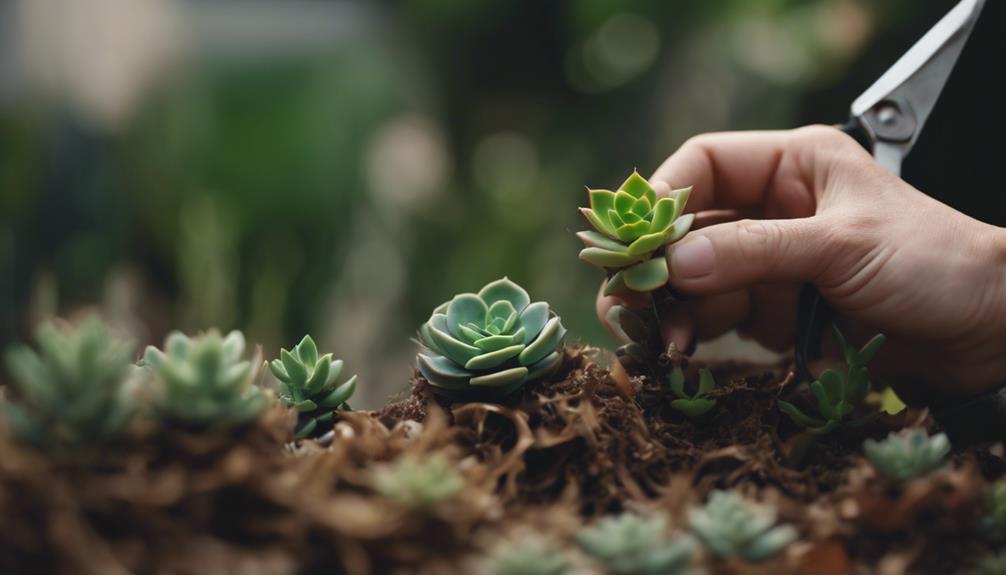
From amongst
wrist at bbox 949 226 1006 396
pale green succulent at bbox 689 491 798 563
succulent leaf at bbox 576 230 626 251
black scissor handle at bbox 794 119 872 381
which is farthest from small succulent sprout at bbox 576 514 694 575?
wrist at bbox 949 226 1006 396

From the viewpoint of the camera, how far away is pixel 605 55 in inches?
116

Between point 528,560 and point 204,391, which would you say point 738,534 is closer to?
point 528,560

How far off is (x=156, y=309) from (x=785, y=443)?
89.0 inches

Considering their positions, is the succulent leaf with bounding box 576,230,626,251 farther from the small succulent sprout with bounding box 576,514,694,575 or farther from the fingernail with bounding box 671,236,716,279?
the small succulent sprout with bounding box 576,514,694,575

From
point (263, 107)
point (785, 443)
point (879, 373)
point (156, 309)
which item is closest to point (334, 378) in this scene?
point (785, 443)

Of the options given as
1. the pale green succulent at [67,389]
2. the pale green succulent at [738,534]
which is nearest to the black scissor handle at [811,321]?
the pale green succulent at [738,534]

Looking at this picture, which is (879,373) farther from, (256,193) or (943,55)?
(256,193)

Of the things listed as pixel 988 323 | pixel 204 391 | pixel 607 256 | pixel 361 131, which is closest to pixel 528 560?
pixel 204 391

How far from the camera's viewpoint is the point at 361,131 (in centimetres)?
310

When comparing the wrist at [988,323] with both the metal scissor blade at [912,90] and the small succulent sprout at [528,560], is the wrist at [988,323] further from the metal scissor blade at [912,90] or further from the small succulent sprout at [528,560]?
the small succulent sprout at [528,560]

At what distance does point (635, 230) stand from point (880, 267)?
257 mm

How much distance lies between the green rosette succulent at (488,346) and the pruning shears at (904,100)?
0.96ft

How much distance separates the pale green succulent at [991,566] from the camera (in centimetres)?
48

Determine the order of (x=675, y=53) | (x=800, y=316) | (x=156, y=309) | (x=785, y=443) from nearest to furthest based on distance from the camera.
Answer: (x=785, y=443) < (x=800, y=316) < (x=156, y=309) < (x=675, y=53)
